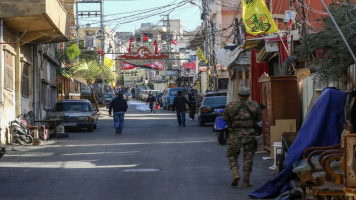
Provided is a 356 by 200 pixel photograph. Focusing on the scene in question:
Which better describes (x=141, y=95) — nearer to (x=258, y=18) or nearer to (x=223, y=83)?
(x=223, y=83)

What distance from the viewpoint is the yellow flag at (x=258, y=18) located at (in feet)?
56.0

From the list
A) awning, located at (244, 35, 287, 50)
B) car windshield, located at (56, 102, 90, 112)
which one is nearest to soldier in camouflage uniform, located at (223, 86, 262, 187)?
awning, located at (244, 35, 287, 50)

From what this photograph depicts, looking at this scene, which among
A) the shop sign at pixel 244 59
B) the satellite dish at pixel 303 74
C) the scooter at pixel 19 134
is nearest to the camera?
the satellite dish at pixel 303 74

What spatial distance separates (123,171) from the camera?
12328mm

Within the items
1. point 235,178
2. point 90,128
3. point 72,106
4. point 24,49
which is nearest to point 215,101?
point 90,128

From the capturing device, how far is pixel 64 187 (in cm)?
1016

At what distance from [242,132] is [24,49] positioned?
15828mm

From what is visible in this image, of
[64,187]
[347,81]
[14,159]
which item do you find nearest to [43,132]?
[14,159]

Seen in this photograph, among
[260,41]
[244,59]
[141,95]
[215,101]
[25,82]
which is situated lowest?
[215,101]

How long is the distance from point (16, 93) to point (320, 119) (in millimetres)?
14776

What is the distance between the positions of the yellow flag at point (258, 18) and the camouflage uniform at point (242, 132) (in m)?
7.14

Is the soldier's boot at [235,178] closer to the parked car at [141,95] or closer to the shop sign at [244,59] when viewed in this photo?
the shop sign at [244,59]

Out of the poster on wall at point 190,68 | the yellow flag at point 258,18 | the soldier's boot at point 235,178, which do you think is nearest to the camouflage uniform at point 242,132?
the soldier's boot at point 235,178

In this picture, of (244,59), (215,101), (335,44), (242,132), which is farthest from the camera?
(215,101)
